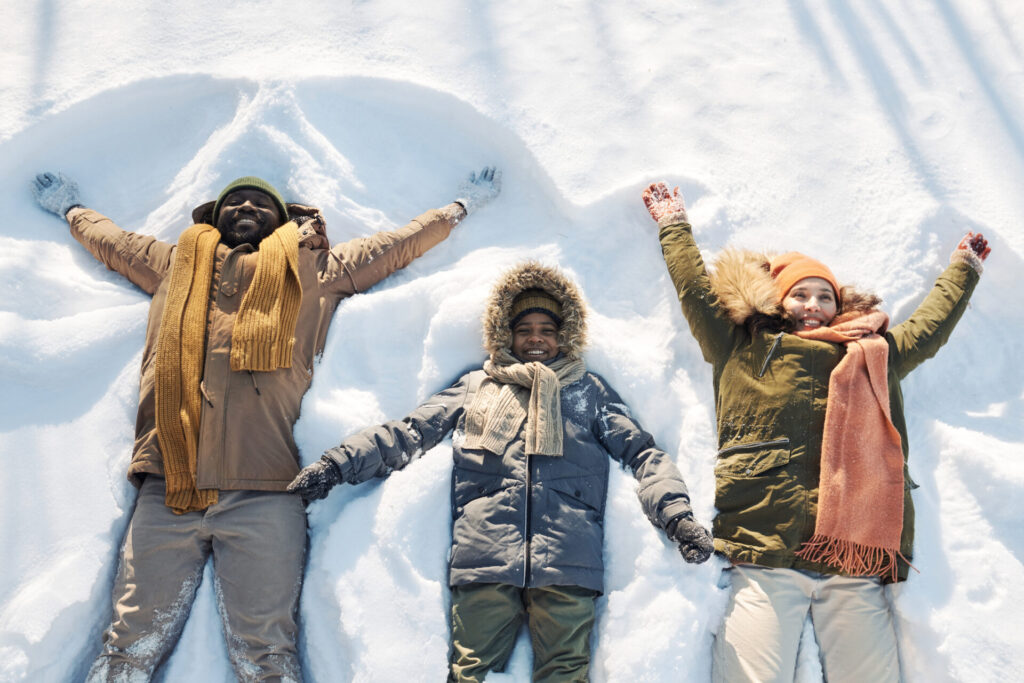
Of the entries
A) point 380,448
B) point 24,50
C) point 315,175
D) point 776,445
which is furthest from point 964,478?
point 24,50

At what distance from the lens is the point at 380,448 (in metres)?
2.79

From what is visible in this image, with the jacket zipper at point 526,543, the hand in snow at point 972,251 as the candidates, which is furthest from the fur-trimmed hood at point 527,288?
the hand in snow at point 972,251

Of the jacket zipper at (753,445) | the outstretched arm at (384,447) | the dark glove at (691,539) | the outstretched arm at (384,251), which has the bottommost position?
the dark glove at (691,539)

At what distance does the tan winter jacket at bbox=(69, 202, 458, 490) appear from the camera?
2.78m

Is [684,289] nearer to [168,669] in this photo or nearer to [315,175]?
[315,175]

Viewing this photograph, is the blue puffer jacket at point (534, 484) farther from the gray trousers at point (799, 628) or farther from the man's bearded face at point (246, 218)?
the man's bearded face at point (246, 218)

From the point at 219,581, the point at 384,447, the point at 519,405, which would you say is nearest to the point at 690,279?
the point at 519,405

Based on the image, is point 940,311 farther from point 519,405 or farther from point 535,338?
point 519,405

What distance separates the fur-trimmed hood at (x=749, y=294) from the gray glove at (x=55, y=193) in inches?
116

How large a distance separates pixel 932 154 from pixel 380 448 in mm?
2991

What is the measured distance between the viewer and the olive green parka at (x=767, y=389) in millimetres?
2713

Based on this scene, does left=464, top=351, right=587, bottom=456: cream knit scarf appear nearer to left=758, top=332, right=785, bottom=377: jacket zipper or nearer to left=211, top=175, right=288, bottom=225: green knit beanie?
Result: left=758, top=332, right=785, bottom=377: jacket zipper

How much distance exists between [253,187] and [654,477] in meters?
2.08

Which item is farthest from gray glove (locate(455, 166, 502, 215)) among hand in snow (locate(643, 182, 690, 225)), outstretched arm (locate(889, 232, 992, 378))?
outstretched arm (locate(889, 232, 992, 378))
